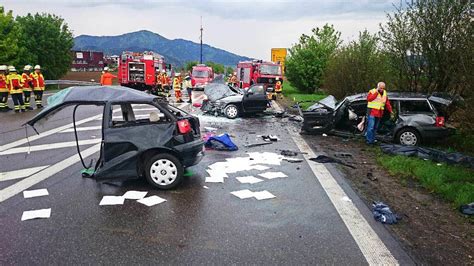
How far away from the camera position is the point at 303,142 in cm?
1045

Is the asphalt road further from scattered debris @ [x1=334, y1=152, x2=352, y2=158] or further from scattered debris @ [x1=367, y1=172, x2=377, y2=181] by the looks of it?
scattered debris @ [x1=334, y1=152, x2=352, y2=158]

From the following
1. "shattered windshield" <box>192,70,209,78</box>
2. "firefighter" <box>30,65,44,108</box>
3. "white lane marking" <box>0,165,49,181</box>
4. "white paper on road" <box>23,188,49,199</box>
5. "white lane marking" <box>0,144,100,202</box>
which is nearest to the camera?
"white paper on road" <box>23,188,49,199</box>

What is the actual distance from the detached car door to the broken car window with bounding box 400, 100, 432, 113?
6687 mm

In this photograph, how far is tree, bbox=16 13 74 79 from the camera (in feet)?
120

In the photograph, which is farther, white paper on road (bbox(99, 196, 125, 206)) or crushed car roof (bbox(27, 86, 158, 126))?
crushed car roof (bbox(27, 86, 158, 126))

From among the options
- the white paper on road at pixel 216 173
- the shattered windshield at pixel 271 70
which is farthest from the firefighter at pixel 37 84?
the shattered windshield at pixel 271 70

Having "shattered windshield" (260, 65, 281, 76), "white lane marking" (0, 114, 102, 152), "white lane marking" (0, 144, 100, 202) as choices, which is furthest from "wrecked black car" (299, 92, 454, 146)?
"shattered windshield" (260, 65, 281, 76)

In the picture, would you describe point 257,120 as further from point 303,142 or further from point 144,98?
point 144,98

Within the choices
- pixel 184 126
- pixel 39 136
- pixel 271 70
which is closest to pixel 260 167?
pixel 184 126

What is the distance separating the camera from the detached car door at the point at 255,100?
15508 millimetres

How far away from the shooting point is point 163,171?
5992 mm

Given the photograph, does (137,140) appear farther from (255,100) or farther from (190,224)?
(255,100)

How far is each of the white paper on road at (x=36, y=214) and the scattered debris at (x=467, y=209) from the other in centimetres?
544

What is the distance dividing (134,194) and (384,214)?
3.53m
